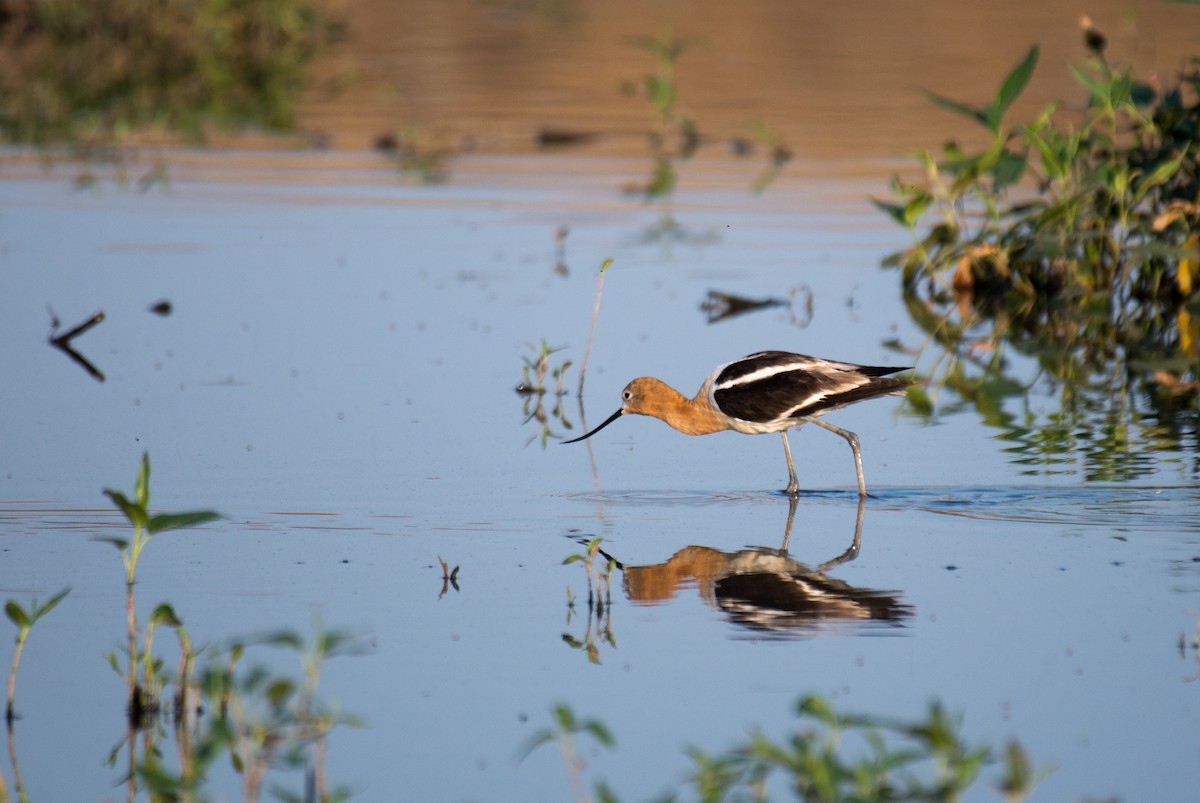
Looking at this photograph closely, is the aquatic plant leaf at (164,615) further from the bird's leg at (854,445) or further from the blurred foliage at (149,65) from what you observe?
the blurred foliage at (149,65)

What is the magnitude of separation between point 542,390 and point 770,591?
11.6 ft

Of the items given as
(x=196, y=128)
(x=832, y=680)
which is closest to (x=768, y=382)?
(x=832, y=680)

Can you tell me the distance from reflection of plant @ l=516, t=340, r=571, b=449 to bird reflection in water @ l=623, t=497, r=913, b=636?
2.27m

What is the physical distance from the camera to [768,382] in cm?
782

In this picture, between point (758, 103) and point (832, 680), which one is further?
point (758, 103)

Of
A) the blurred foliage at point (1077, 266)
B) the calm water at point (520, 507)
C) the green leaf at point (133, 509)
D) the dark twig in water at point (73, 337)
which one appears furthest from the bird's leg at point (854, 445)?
the dark twig in water at point (73, 337)

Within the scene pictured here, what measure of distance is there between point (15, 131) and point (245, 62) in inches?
265

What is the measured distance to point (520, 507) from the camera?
7.30 metres

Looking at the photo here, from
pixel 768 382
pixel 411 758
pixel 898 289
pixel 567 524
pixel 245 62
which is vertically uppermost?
pixel 245 62

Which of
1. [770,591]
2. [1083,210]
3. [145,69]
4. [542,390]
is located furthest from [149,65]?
[770,591]

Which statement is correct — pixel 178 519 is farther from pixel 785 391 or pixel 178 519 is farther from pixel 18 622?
pixel 785 391

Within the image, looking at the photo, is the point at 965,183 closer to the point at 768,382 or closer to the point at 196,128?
the point at 768,382

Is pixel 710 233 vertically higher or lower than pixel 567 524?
higher

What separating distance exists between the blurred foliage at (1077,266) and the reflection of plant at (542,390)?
1.92 m
